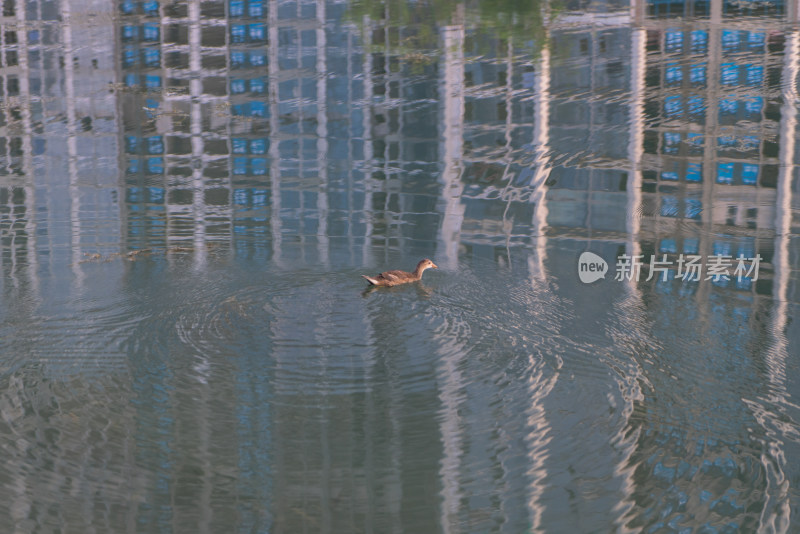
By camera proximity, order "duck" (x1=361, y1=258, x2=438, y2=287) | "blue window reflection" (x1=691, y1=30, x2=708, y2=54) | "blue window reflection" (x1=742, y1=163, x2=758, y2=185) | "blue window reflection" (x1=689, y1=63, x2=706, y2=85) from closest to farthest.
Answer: "duck" (x1=361, y1=258, x2=438, y2=287), "blue window reflection" (x1=742, y1=163, x2=758, y2=185), "blue window reflection" (x1=689, y1=63, x2=706, y2=85), "blue window reflection" (x1=691, y1=30, x2=708, y2=54)

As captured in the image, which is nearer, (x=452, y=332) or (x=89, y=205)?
(x=452, y=332)

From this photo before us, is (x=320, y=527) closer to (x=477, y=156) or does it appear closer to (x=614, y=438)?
(x=614, y=438)

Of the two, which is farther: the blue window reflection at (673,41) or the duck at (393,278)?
the blue window reflection at (673,41)

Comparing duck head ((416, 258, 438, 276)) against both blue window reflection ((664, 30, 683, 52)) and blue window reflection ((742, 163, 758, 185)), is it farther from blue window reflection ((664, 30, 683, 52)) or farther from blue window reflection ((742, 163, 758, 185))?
blue window reflection ((664, 30, 683, 52))

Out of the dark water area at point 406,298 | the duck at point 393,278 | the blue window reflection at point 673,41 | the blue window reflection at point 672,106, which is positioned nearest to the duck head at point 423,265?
the duck at point 393,278

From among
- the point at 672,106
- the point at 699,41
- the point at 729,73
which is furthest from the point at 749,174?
the point at 699,41

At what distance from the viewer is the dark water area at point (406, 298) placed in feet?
19.8

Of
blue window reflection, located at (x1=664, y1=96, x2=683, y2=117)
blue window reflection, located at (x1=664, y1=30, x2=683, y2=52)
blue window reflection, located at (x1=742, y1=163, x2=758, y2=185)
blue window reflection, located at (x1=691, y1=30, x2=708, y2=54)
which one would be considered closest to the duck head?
blue window reflection, located at (x1=742, y1=163, x2=758, y2=185)

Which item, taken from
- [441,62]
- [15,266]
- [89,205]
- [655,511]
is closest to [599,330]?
[655,511]

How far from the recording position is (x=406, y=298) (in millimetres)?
8453

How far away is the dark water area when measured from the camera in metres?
6.02

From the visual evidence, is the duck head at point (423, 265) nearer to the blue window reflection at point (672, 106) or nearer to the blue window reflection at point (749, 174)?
the blue window reflection at point (749, 174)

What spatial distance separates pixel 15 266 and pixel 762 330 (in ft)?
20.8

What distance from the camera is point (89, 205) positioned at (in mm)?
11484
